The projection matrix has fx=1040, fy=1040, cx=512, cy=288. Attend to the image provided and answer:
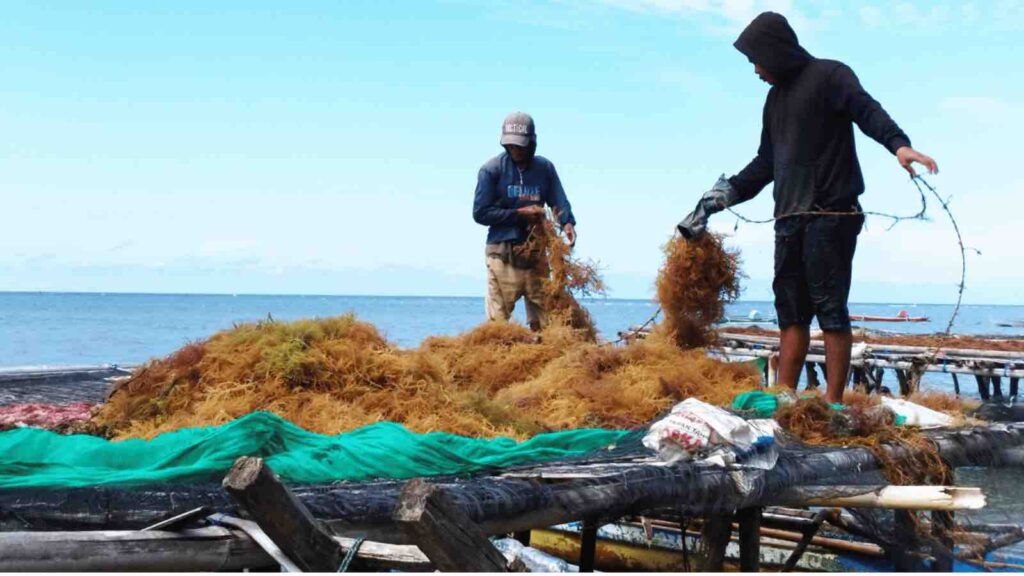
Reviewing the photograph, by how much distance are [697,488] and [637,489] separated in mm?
334

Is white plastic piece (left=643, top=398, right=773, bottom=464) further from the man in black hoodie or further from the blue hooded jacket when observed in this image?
the blue hooded jacket

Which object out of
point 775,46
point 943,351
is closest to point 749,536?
point 775,46

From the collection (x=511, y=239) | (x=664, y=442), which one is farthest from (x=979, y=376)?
(x=664, y=442)

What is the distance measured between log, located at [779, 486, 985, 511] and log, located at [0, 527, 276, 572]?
2637 mm

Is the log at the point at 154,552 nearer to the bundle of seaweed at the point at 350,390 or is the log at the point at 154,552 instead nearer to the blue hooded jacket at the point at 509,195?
the bundle of seaweed at the point at 350,390

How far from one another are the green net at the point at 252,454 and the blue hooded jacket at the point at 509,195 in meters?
4.01

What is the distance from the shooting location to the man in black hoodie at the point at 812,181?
19.9ft

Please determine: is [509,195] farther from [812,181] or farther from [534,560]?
[534,560]

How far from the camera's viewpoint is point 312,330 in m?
5.41

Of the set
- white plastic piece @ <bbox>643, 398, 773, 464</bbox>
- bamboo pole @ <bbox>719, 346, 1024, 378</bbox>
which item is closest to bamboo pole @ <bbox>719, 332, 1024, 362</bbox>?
bamboo pole @ <bbox>719, 346, 1024, 378</bbox>

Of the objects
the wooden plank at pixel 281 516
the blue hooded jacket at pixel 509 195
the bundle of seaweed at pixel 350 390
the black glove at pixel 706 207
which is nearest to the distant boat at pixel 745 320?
the black glove at pixel 706 207

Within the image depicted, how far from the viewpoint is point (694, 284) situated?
23.9 feet

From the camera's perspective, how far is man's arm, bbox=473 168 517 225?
821 centimetres

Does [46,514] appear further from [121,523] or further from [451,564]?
[451,564]
